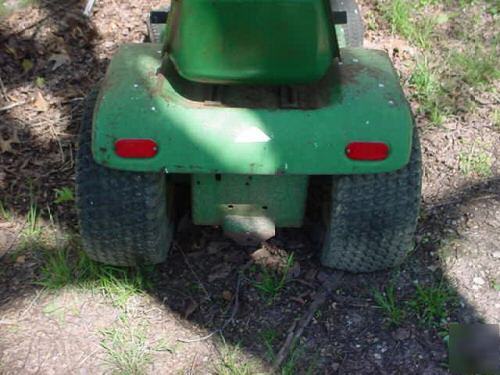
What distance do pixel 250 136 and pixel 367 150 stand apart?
13.6 inches

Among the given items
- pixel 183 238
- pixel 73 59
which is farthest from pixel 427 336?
pixel 73 59

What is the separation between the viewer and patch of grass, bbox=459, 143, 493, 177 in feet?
10.5

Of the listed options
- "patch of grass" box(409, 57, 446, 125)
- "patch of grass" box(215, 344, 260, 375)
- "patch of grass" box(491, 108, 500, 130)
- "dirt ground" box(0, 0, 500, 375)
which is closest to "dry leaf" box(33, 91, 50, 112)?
"dirt ground" box(0, 0, 500, 375)

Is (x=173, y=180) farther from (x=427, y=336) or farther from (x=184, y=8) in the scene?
(x=427, y=336)

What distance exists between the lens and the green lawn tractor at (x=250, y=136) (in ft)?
7.25

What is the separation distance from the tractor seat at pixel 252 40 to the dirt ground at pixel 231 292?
31.7 inches

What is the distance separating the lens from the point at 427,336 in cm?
257

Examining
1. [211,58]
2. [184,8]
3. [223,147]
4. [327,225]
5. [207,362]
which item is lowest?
[207,362]

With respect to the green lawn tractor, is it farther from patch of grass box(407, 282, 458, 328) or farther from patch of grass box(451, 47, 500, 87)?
patch of grass box(451, 47, 500, 87)

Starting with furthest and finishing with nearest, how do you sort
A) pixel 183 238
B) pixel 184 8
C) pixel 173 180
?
pixel 183 238
pixel 173 180
pixel 184 8

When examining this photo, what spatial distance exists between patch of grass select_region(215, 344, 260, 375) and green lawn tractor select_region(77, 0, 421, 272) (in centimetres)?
37

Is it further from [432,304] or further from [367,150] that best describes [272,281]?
[367,150]

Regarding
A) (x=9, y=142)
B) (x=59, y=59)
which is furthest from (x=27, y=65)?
(x=9, y=142)

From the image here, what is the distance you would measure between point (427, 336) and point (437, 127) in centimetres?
118
